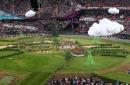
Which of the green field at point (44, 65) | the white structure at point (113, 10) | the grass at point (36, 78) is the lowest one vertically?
the grass at point (36, 78)

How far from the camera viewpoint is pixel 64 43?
107 meters

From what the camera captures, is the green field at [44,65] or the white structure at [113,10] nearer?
the green field at [44,65]

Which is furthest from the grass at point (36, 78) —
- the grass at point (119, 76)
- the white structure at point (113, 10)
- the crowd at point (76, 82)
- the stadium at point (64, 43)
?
the white structure at point (113, 10)

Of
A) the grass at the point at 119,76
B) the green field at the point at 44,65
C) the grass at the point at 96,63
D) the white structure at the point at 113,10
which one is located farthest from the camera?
the white structure at the point at 113,10

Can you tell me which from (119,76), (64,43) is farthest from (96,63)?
(64,43)

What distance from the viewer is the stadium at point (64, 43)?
74750 millimetres

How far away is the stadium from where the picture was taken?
7475 cm

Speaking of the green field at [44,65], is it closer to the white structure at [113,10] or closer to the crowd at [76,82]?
the crowd at [76,82]

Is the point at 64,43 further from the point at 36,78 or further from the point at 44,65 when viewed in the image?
the point at 36,78

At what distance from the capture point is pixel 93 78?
237 feet

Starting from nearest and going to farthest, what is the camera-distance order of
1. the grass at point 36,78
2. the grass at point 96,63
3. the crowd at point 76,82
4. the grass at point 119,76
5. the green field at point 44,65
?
1. the crowd at point 76,82
2. the grass at point 119,76
3. the grass at point 36,78
4. the green field at point 44,65
5. the grass at point 96,63

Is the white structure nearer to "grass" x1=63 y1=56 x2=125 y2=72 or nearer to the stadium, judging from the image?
the stadium

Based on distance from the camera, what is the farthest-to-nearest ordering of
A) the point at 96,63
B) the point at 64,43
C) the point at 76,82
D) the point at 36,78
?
the point at 64,43
the point at 96,63
the point at 36,78
the point at 76,82

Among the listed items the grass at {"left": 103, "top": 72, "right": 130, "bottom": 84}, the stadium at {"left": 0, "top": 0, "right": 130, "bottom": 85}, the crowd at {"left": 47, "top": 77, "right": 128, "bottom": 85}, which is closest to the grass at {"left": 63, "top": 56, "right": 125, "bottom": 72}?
the stadium at {"left": 0, "top": 0, "right": 130, "bottom": 85}
